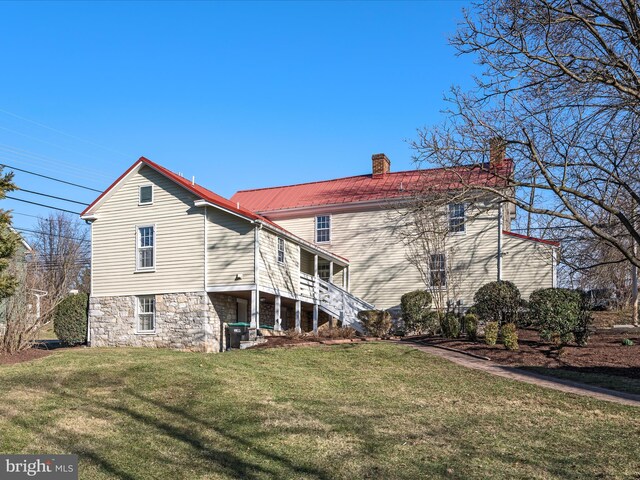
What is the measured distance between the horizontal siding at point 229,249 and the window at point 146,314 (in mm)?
2434

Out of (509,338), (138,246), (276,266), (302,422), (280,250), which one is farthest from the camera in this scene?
(280,250)

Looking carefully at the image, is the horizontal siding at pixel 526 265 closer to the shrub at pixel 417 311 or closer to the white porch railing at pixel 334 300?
the shrub at pixel 417 311

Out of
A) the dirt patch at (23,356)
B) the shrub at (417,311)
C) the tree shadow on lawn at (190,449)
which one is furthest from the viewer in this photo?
the shrub at (417,311)

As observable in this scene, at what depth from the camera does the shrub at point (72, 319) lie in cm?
2194

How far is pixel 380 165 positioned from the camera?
28375 mm

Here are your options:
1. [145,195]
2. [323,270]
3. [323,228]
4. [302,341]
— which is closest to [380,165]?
[323,228]

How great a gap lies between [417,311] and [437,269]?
3.07m

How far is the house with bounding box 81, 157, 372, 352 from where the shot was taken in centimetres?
2005

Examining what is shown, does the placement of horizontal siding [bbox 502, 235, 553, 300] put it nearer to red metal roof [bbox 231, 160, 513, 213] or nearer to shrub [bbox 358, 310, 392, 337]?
red metal roof [bbox 231, 160, 513, 213]

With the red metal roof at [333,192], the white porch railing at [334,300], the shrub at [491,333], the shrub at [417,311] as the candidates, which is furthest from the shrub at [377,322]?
the red metal roof at [333,192]

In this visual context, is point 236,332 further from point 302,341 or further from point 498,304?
point 498,304

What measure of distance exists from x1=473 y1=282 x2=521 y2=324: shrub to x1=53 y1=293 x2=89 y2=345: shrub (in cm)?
1380

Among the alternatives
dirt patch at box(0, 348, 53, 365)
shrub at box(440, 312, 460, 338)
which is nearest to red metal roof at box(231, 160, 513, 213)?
shrub at box(440, 312, 460, 338)

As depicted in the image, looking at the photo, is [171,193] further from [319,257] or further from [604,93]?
[604,93]
